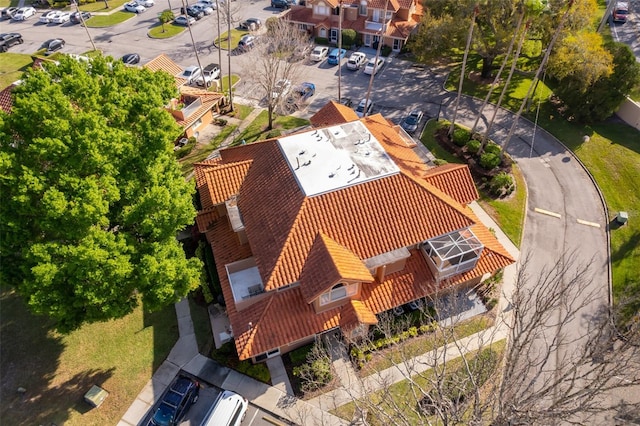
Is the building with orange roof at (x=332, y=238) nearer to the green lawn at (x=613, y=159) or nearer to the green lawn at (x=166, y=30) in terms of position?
the green lawn at (x=613, y=159)

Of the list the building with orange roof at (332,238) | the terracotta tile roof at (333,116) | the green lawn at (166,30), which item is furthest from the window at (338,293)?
the green lawn at (166,30)

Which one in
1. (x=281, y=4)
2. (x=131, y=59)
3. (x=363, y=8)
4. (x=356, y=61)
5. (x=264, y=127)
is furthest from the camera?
(x=281, y=4)

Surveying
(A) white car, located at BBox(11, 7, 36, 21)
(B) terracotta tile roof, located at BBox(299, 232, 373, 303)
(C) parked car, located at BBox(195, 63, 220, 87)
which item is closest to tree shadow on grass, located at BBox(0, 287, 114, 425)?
(B) terracotta tile roof, located at BBox(299, 232, 373, 303)

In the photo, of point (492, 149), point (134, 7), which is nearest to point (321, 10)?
point (134, 7)

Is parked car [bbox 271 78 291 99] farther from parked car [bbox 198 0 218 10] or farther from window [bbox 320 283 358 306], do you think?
parked car [bbox 198 0 218 10]

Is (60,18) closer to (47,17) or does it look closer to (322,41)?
(47,17)

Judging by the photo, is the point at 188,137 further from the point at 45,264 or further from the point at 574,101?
the point at 574,101
